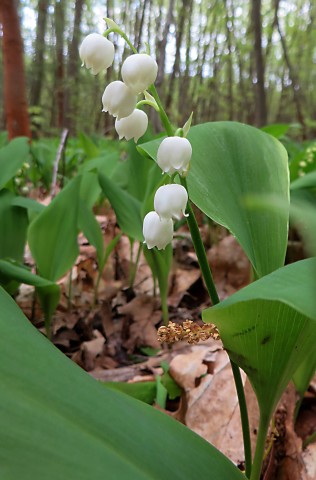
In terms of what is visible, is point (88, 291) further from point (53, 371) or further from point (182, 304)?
point (53, 371)

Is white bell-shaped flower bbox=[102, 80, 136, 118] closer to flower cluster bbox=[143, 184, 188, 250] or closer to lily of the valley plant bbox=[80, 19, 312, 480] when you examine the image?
lily of the valley plant bbox=[80, 19, 312, 480]

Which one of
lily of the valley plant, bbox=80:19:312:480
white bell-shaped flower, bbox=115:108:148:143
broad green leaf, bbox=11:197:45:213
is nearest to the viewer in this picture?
lily of the valley plant, bbox=80:19:312:480

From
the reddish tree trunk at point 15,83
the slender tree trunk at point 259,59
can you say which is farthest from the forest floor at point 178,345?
the slender tree trunk at point 259,59

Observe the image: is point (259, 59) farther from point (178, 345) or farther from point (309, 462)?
point (309, 462)

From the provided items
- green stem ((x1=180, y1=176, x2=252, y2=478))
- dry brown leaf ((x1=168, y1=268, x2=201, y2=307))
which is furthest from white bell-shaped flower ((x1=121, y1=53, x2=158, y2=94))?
dry brown leaf ((x1=168, y1=268, x2=201, y2=307))

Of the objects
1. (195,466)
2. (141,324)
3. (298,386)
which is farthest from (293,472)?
(141,324)

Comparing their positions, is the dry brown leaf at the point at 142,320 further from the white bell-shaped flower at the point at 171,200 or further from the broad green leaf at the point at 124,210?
the white bell-shaped flower at the point at 171,200
